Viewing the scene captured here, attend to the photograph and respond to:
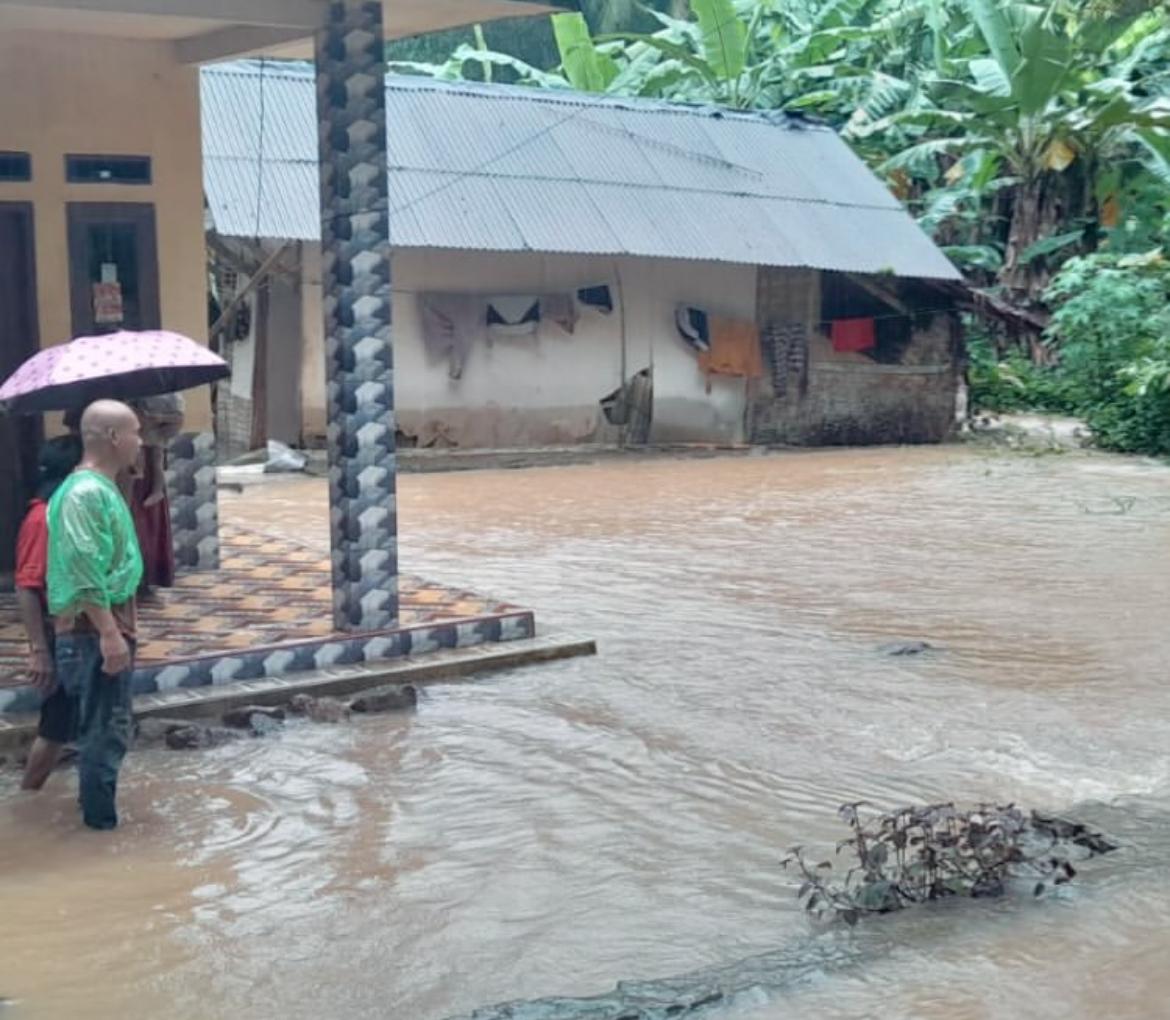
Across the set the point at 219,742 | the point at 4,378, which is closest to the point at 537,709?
the point at 219,742

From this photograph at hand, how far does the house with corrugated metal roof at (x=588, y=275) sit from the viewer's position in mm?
16844

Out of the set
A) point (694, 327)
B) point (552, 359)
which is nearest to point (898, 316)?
point (694, 327)

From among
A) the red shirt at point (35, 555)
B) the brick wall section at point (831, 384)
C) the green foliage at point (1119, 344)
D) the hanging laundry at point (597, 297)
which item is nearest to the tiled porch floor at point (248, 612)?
the red shirt at point (35, 555)

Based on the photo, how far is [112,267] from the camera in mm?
8047

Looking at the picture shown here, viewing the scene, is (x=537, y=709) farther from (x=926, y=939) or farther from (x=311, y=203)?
(x=311, y=203)

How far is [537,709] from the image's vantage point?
647cm

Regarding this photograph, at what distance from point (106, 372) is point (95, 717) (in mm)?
1326

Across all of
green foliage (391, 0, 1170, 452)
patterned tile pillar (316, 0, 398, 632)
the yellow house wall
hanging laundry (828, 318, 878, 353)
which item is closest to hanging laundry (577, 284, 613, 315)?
hanging laundry (828, 318, 878, 353)

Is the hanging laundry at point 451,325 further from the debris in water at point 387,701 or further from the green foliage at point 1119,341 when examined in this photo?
the debris in water at point 387,701

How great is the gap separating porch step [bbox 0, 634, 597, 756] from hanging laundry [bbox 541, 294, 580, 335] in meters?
11.0

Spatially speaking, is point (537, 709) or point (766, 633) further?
point (766, 633)

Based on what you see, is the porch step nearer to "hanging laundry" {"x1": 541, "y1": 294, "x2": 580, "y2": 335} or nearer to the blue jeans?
the blue jeans

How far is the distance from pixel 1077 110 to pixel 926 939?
19.0 meters

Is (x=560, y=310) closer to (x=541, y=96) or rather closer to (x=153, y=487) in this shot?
(x=541, y=96)
